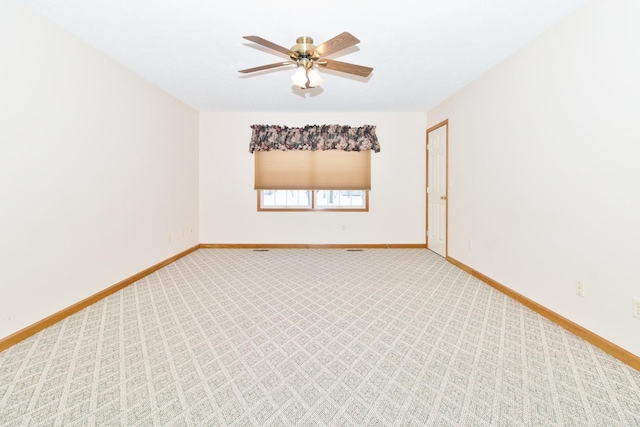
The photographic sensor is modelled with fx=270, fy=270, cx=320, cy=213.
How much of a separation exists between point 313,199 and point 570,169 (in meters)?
3.72

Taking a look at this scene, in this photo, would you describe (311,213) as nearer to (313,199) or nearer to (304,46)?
(313,199)

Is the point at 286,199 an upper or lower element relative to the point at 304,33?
lower

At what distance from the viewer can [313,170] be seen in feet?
16.6

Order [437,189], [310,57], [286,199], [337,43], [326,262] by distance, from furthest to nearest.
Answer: [286,199]
[437,189]
[326,262]
[310,57]
[337,43]

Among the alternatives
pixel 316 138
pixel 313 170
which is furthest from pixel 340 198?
pixel 316 138

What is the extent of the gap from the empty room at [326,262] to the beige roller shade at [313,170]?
1.22 meters

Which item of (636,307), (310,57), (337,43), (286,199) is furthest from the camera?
(286,199)

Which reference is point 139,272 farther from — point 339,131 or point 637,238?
point 637,238

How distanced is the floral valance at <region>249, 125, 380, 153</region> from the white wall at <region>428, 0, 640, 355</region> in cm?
202

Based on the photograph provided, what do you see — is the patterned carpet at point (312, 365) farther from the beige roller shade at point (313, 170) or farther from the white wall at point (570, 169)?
the beige roller shade at point (313, 170)

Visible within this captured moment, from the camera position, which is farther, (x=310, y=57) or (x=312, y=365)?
(x=310, y=57)

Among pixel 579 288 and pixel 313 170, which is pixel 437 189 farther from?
pixel 579 288

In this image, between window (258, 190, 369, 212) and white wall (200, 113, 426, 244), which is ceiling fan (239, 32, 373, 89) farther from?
window (258, 190, 369, 212)

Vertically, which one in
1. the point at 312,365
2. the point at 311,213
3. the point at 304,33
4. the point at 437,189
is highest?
the point at 304,33
